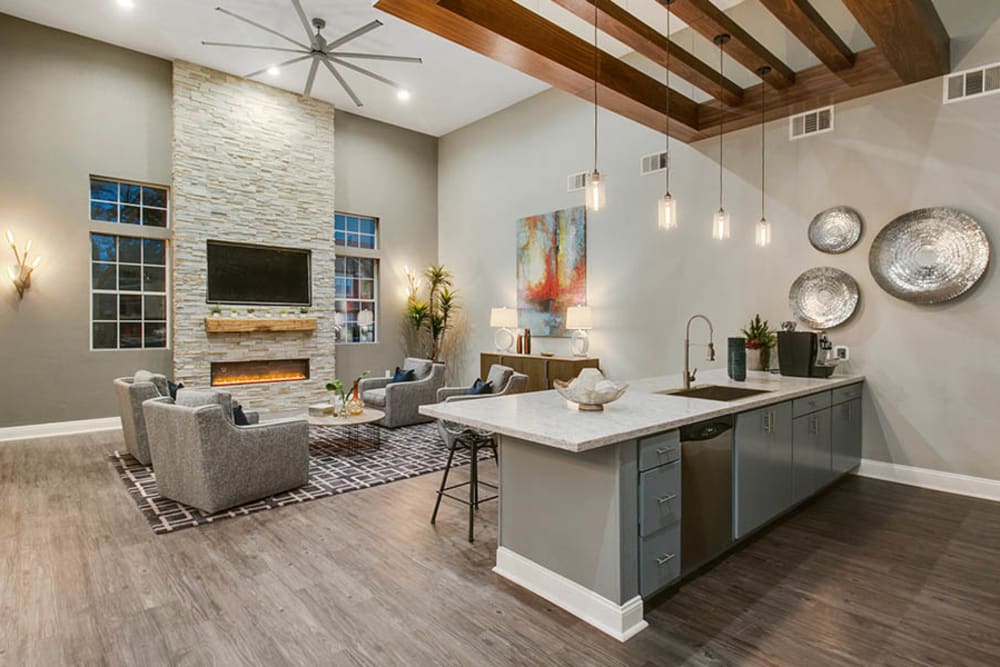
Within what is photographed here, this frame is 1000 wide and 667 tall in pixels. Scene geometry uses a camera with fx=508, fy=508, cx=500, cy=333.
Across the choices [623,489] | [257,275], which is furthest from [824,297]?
[257,275]

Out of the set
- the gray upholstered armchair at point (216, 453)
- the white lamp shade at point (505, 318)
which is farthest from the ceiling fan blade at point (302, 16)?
the white lamp shade at point (505, 318)

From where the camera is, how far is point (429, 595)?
8.25 ft

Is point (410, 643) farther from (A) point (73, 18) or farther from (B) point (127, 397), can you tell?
(A) point (73, 18)

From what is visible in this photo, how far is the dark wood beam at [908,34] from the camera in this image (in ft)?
9.96

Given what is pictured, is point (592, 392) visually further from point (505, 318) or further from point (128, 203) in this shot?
point (128, 203)

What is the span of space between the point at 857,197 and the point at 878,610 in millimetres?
3461

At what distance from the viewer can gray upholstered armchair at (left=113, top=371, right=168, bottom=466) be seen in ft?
15.1

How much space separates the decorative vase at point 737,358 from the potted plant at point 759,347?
0.81 m

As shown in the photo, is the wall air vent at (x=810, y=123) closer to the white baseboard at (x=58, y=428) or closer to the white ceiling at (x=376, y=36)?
the white ceiling at (x=376, y=36)

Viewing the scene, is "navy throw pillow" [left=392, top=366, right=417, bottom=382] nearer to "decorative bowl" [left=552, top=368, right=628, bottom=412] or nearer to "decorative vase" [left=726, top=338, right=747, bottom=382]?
"decorative vase" [left=726, top=338, right=747, bottom=382]

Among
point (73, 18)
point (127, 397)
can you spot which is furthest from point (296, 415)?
point (73, 18)

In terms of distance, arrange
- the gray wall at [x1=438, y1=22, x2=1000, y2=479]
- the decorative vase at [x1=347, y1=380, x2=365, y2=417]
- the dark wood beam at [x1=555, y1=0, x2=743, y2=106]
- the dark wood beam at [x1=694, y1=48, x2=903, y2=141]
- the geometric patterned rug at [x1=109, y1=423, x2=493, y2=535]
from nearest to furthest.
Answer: the dark wood beam at [x1=555, y1=0, x2=743, y2=106]
the geometric patterned rug at [x1=109, y1=423, x2=493, y2=535]
the gray wall at [x1=438, y1=22, x2=1000, y2=479]
the dark wood beam at [x1=694, y1=48, x2=903, y2=141]
the decorative vase at [x1=347, y1=380, x2=365, y2=417]

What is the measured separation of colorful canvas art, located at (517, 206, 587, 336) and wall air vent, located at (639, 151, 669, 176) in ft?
3.05

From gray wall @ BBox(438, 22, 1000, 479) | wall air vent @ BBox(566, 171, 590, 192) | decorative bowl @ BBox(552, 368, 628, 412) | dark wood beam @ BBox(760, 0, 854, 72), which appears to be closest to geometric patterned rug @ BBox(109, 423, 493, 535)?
decorative bowl @ BBox(552, 368, 628, 412)
